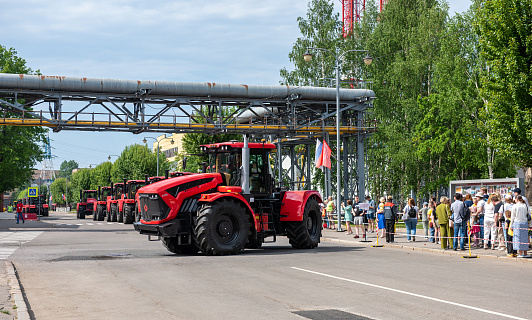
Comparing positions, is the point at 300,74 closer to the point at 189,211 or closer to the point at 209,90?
the point at 209,90

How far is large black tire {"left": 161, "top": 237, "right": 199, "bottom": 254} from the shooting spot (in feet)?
62.5

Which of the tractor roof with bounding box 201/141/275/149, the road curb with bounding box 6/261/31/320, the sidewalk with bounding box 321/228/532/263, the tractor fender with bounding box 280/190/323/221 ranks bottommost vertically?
the sidewalk with bounding box 321/228/532/263

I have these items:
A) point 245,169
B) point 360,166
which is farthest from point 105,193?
point 245,169

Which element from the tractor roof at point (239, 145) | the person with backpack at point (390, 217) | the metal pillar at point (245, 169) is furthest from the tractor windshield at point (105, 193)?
the metal pillar at point (245, 169)

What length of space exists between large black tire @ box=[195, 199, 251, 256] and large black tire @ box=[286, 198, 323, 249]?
2230mm

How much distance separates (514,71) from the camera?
23.8m

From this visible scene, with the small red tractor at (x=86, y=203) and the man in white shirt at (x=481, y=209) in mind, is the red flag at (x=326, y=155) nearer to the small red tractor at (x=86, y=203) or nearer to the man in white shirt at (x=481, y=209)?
the man in white shirt at (x=481, y=209)

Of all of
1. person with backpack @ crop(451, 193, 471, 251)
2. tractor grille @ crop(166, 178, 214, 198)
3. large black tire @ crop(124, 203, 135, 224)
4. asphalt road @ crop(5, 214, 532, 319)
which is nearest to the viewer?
asphalt road @ crop(5, 214, 532, 319)

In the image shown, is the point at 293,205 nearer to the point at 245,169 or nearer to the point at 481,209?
the point at 245,169

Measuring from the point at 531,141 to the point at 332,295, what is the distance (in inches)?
635

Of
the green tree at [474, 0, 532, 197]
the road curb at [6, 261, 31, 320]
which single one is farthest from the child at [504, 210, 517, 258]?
the road curb at [6, 261, 31, 320]

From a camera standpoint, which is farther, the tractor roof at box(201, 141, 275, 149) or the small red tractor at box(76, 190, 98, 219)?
the small red tractor at box(76, 190, 98, 219)

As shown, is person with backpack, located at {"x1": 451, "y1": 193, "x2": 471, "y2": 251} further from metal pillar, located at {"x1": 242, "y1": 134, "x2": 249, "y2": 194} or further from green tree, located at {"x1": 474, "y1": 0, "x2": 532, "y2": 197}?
metal pillar, located at {"x1": 242, "y1": 134, "x2": 249, "y2": 194}

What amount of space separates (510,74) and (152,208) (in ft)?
47.1
